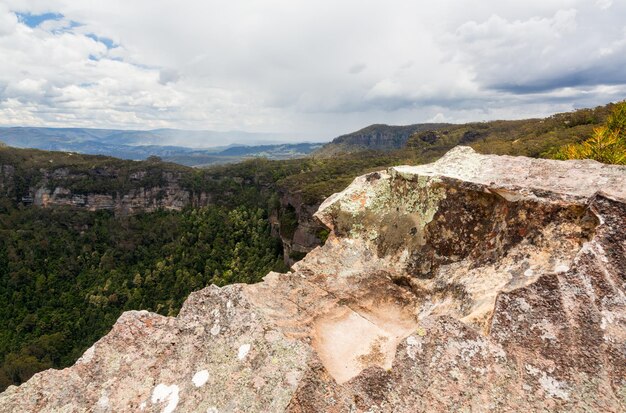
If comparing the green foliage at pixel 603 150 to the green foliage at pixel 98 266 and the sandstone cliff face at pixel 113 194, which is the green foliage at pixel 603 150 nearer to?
the green foliage at pixel 98 266

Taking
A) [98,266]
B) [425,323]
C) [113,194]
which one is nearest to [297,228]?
[98,266]

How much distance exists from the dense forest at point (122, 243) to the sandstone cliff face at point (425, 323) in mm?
42996

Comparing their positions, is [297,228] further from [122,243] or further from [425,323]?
[425,323]

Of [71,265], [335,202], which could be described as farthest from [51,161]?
[335,202]

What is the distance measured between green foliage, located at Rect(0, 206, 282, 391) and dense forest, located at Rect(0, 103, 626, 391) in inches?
11.8

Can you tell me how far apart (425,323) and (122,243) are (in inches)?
4653

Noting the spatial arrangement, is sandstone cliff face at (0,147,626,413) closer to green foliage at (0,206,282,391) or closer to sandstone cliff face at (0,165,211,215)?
green foliage at (0,206,282,391)

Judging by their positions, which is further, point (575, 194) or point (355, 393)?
point (575, 194)

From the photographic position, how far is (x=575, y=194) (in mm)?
6199

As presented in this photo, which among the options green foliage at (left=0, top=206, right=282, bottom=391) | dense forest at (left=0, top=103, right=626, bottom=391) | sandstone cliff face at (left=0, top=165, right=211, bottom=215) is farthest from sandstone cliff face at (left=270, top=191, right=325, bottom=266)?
sandstone cliff face at (left=0, top=165, right=211, bottom=215)

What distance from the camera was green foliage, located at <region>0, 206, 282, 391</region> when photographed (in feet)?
250

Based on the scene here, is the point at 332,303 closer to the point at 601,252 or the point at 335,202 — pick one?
the point at 335,202

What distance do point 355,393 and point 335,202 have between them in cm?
479

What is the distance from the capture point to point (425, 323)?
566cm
